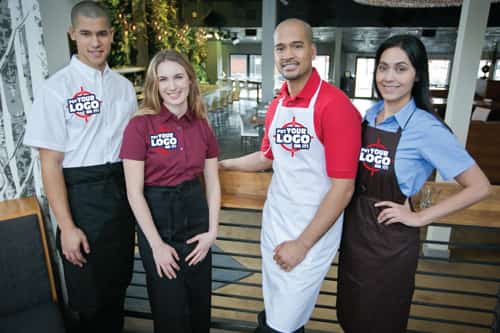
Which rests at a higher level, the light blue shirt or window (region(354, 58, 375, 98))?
the light blue shirt

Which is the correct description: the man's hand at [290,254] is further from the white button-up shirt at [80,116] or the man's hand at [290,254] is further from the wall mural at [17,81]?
the wall mural at [17,81]

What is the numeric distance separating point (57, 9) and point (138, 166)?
0.99 meters

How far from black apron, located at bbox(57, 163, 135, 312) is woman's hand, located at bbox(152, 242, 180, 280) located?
0.98 feet

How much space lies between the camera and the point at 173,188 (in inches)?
59.3

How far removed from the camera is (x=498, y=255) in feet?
12.5

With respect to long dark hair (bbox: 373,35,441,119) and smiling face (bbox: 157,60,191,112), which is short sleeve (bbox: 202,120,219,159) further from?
long dark hair (bbox: 373,35,441,119)

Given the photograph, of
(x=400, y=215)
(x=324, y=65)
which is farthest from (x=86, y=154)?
(x=324, y=65)

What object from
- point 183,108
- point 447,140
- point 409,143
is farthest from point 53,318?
point 447,140

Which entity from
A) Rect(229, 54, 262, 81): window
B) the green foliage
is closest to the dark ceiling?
the green foliage

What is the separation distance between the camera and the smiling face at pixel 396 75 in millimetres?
1315

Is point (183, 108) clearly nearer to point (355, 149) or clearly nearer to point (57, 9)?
point (355, 149)

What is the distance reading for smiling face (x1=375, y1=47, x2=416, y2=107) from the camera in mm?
1315

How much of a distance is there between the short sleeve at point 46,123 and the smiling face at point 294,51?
899 millimetres

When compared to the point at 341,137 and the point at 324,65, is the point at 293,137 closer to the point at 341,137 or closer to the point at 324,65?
the point at 341,137
